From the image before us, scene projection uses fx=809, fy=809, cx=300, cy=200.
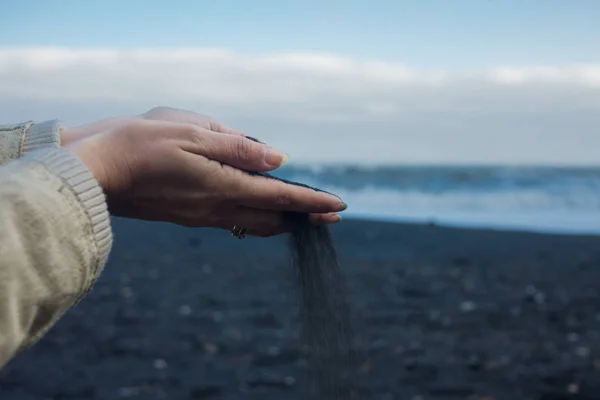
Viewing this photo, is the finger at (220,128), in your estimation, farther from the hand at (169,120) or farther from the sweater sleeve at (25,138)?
the sweater sleeve at (25,138)

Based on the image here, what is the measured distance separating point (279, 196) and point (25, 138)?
541mm

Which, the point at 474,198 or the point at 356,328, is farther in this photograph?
the point at 474,198

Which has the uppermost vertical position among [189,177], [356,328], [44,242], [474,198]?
[474,198]

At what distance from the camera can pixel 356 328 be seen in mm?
6406

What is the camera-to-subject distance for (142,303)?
7.63 metres

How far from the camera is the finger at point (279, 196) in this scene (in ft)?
5.63

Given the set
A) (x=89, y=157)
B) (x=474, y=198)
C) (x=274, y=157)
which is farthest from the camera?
(x=474, y=198)

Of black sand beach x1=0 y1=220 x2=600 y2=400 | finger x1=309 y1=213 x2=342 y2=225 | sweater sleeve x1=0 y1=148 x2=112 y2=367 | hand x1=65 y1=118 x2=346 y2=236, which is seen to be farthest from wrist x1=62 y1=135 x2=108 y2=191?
black sand beach x1=0 y1=220 x2=600 y2=400

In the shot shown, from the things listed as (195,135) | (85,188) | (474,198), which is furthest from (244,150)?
(474,198)

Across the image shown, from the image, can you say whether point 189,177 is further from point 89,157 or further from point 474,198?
point 474,198

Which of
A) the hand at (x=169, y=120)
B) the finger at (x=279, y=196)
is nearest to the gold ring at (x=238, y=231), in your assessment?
the finger at (x=279, y=196)

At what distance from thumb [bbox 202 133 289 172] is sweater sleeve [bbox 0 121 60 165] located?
0.31 metres

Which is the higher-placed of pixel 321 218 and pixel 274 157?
pixel 274 157

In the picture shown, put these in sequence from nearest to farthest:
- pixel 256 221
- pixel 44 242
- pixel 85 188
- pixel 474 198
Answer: pixel 44 242, pixel 85 188, pixel 256 221, pixel 474 198
